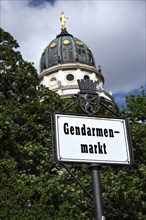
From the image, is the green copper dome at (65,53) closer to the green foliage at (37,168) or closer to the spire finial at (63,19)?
the spire finial at (63,19)

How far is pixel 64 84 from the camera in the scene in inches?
2203

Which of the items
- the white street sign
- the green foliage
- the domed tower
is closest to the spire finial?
the domed tower

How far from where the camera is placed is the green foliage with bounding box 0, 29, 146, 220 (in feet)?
41.7

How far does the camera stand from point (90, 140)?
11.2 ft

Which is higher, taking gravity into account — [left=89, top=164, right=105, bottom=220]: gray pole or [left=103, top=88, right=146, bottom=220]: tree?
[left=103, top=88, right=146, bottom=220]: tree

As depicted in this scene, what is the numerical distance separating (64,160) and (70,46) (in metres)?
57.7

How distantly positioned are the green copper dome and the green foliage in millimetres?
39168

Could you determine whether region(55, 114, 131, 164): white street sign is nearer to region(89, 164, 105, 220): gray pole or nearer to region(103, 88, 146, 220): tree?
region(89, 164, 105, 220): gray pole

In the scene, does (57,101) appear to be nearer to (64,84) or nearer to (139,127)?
(139,127)

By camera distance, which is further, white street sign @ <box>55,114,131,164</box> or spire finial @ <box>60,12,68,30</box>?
spire finial @ <box>60,12,68,30</box>

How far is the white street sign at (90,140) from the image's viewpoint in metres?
3.31

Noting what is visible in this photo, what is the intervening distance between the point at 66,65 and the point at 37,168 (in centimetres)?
4313

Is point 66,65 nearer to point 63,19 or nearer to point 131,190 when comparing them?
point 63,19

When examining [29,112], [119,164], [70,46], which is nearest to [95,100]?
[119,164]
